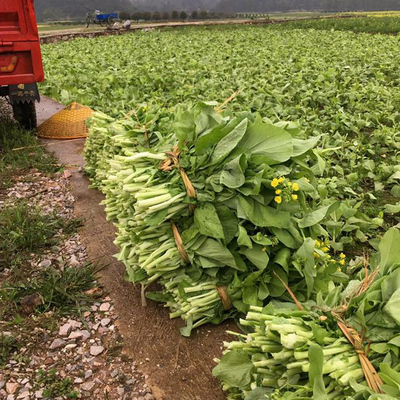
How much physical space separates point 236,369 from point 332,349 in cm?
52

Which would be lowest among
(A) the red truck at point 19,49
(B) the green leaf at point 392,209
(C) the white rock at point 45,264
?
(C) the white rock at point 45,264

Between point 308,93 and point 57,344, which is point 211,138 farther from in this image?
point 308,93

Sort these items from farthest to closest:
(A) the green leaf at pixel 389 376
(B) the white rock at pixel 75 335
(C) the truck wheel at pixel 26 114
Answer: (C) the truck wheel at pixel 26 114 < (B) the white rock at pixel 75 335 < (A) the green leaf at pixel 389 376

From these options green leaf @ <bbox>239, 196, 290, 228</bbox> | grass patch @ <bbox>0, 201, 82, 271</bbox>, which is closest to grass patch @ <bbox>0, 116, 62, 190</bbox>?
grass patch @ <bbox>0, 201, 82, 271</bbox>

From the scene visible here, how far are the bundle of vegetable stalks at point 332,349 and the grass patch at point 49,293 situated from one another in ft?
4.69

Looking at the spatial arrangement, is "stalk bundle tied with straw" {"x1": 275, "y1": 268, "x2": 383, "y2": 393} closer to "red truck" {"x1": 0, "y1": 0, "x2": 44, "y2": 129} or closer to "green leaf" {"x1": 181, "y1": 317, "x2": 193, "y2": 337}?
"green leaf" {"x1": 181, "y1": 317, "x2": 193, "y2": 337}

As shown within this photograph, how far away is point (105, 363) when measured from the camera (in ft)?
9.02

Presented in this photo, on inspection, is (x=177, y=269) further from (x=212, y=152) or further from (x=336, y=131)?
(x=336, y=131)

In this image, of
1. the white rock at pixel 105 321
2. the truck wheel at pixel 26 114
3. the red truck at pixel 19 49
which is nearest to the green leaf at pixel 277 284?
the white rock at pixel 105 321

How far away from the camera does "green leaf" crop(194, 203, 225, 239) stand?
8.78 feet

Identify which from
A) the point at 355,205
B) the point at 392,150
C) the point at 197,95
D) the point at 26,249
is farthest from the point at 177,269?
the point at 197,95

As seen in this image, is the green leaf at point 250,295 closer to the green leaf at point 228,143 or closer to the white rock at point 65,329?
the green leaf at point 228,143

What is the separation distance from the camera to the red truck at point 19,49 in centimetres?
583

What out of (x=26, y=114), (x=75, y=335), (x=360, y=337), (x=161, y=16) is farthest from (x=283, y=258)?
(x=161, y=16)
